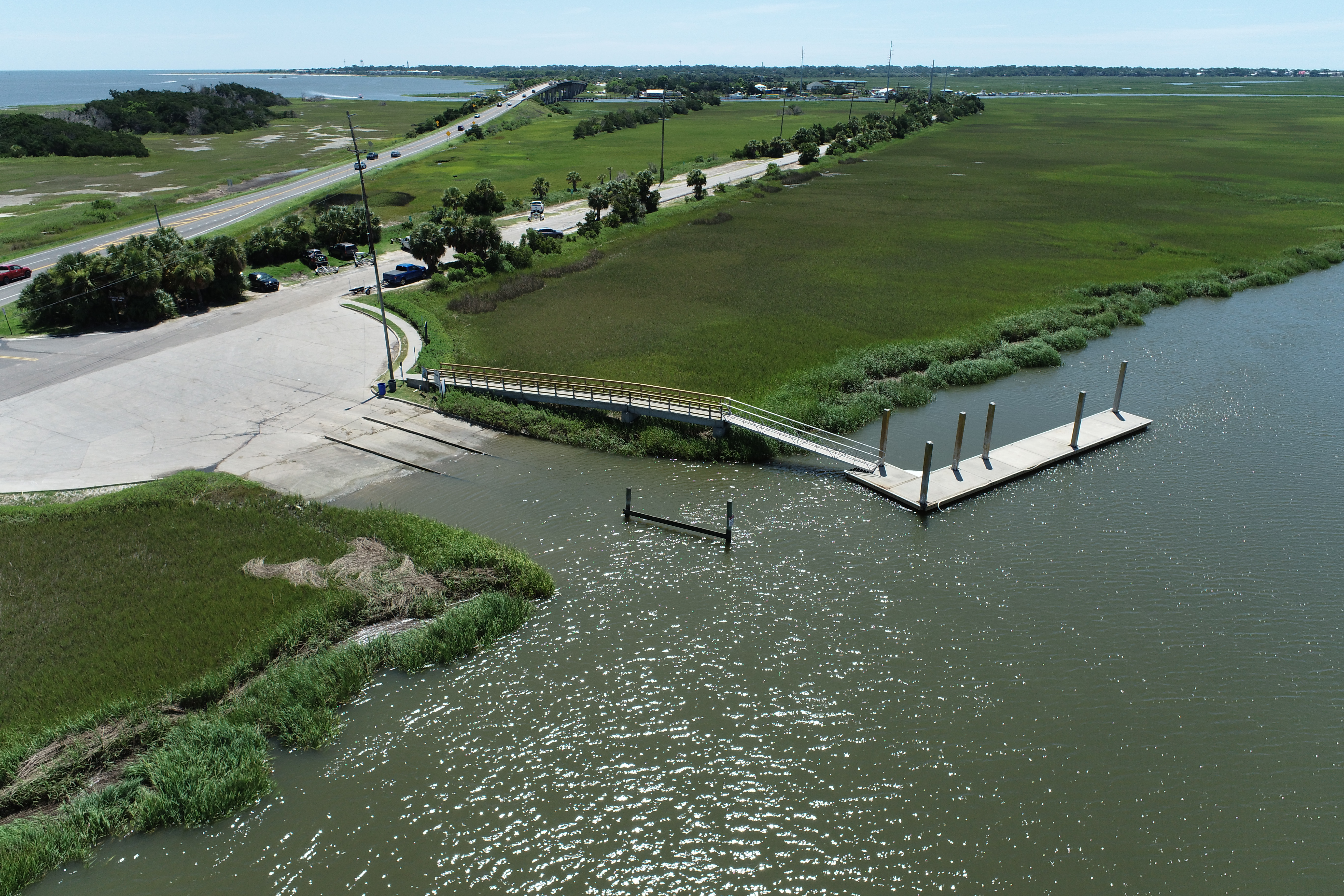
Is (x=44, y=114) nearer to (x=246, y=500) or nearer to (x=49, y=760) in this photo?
(x=246, y=500)

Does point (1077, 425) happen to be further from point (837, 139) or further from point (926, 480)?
point (837, 139)

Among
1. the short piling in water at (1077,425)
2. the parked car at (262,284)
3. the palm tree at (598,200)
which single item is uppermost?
the palm tree at (598,200)

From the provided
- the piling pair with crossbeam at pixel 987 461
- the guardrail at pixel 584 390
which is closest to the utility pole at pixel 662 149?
the guardrail at pixel 584 390

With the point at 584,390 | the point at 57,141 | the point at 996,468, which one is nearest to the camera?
the point at 996,468

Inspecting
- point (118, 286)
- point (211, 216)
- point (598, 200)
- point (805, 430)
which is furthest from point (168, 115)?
point (805, 430)

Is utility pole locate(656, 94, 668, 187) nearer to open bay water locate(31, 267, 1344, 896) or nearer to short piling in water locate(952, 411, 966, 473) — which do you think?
short piling in water locate(952, 411, 966, 473)

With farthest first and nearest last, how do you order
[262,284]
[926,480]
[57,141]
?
[57,141] < [262,284] < [926,480]

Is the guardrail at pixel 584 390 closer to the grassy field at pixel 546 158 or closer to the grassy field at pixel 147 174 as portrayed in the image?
the grassy field at pixel 546 158
